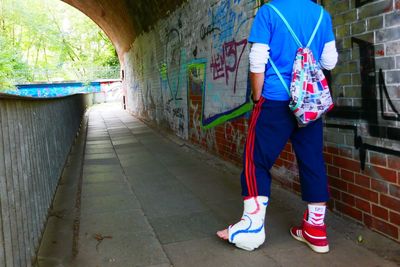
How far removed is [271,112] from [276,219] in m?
1.24

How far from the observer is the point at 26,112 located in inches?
138

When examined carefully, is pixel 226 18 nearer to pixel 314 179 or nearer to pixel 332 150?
pixel 332 150

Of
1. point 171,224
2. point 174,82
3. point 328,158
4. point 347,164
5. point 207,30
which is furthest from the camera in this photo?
point 174,82

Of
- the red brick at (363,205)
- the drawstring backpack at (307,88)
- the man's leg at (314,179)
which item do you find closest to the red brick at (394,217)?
the red brick at (363,205)

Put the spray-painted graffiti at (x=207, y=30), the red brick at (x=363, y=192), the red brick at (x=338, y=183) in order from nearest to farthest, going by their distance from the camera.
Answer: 1. the red brick at (x=363, y=192)
2. the red brick at (x=338, y=183)
3. the spray-painted graffiti at (x=207, y=30)

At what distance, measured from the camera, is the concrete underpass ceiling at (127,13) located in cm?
1051

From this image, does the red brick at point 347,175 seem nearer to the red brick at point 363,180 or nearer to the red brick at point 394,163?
the red brick at point 363,180

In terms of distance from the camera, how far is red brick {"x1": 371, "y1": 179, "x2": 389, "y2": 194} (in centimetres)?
308

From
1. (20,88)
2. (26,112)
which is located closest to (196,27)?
(26,112)

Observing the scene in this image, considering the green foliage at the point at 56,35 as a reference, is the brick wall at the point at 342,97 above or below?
below

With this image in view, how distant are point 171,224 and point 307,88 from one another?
181cm

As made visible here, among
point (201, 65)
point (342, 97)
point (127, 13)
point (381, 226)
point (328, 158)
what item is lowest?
point (381, 226)

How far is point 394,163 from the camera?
2.97m

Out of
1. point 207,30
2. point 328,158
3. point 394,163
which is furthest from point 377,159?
point 207,30
